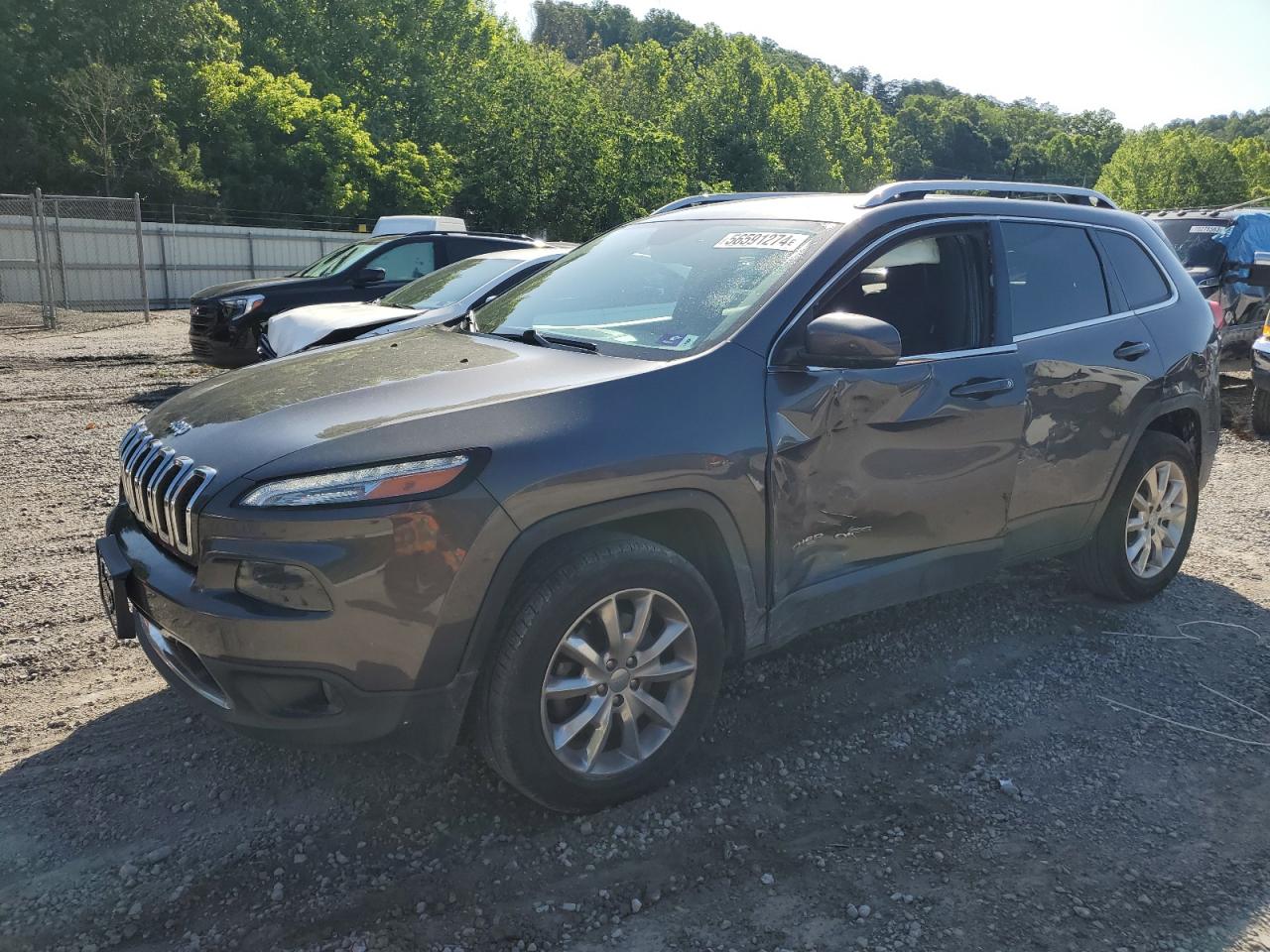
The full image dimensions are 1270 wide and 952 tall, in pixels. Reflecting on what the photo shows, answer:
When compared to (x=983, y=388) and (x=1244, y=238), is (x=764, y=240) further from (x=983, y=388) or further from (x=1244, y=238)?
(x=1244, y=238)

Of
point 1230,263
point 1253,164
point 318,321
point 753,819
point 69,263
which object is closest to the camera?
point 753,819

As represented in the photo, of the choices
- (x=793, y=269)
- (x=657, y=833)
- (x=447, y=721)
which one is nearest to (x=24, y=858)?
(x=447, y=721)

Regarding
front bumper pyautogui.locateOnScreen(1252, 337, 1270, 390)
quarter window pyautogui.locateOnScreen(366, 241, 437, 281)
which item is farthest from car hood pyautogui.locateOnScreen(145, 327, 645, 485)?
front bumper pyautogui.locateOnScreen(1252, 337, 1270, 390)

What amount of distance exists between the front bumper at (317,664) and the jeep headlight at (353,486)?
12 centimetres

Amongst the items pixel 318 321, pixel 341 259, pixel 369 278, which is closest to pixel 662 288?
pixel 318 321

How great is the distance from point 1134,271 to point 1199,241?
8.95 metres

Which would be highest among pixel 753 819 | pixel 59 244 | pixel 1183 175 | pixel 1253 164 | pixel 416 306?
pixel 1253 164

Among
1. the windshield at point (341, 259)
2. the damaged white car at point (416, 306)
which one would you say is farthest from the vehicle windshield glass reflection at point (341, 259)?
the damaged white car at point (416, 306)

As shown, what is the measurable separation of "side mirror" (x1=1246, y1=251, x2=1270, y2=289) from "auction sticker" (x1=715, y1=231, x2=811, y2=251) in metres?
10.1

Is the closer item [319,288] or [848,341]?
[848,341]

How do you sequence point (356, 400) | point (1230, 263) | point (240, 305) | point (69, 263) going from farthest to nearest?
point (69, 263) → point (1230, 263) → point (240, 305) → point (356, 400)

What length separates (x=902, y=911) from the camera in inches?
105

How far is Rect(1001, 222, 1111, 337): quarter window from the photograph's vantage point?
411cm

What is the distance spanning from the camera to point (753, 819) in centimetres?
309
